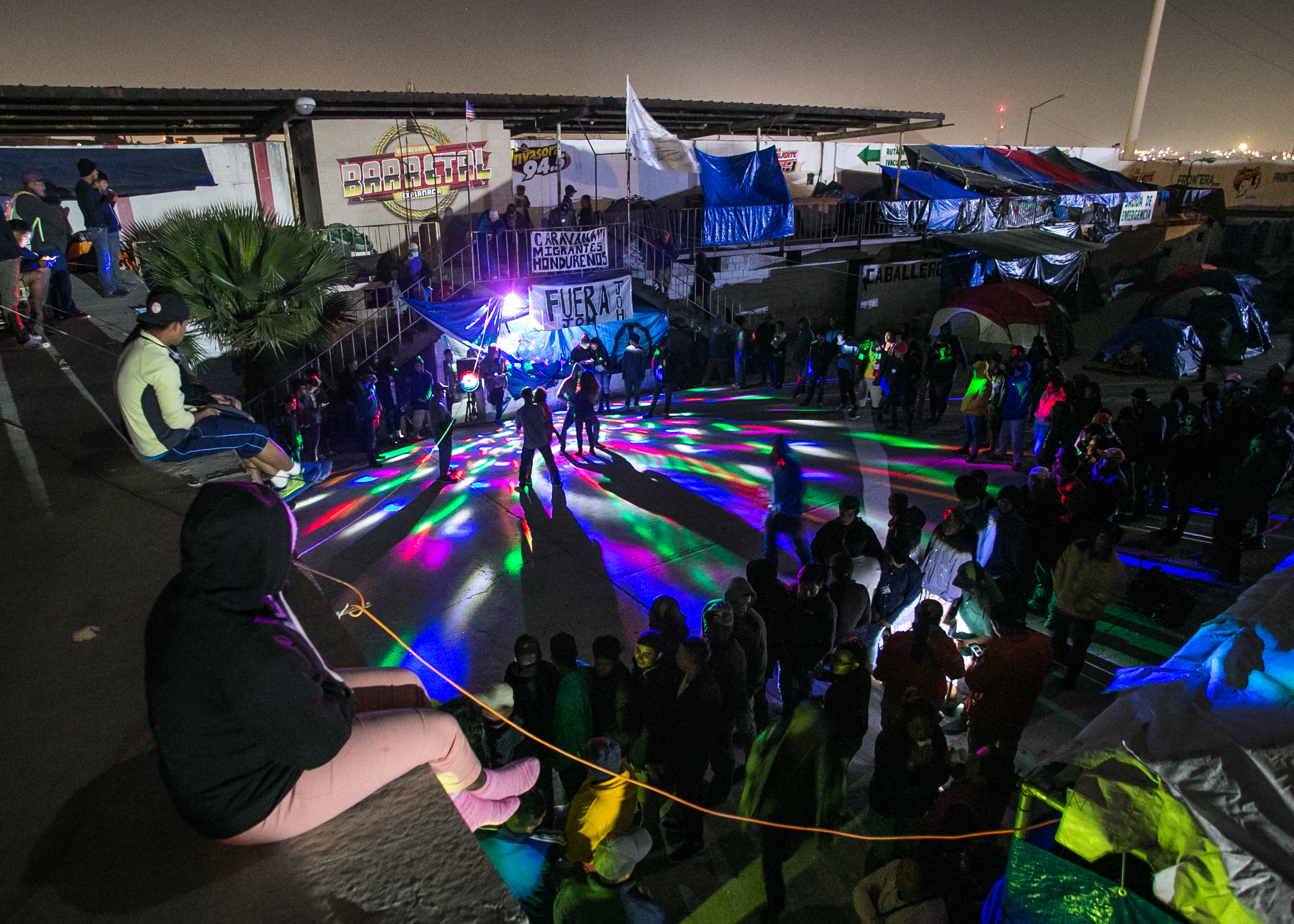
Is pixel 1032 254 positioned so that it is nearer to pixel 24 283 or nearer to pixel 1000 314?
pixel 1000 314

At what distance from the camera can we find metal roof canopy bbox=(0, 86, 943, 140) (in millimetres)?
12164

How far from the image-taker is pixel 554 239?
13328 millimetres

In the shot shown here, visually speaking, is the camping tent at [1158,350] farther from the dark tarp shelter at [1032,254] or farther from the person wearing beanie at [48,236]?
the person wearing beanie at [48,236]

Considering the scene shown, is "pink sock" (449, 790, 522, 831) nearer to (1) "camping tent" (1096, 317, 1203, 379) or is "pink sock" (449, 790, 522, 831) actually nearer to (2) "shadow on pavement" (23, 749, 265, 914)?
(2) "shadow on pavement" (23, 749, 265, 914)

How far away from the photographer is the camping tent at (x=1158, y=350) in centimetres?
1596

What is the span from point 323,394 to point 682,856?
8714mm

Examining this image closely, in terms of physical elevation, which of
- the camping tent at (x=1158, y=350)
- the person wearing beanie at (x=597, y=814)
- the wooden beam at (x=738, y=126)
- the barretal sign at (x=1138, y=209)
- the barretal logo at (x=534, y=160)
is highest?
the wooden beam at (x=738, y=126)

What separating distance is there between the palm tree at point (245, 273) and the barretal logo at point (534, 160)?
30.3ft

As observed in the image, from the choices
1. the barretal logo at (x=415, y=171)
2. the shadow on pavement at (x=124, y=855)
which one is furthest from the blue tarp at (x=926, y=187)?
the shadow on pavement at (x=124, y=855)

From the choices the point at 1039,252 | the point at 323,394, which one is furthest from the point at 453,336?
the point at 1039,252

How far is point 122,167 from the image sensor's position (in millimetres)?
12711

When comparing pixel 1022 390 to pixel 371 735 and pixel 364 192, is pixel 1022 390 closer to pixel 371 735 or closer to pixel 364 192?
pixel 371 735

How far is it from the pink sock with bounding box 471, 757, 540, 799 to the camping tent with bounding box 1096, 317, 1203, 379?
18158 millimetres

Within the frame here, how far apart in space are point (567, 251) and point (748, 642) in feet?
35.1
